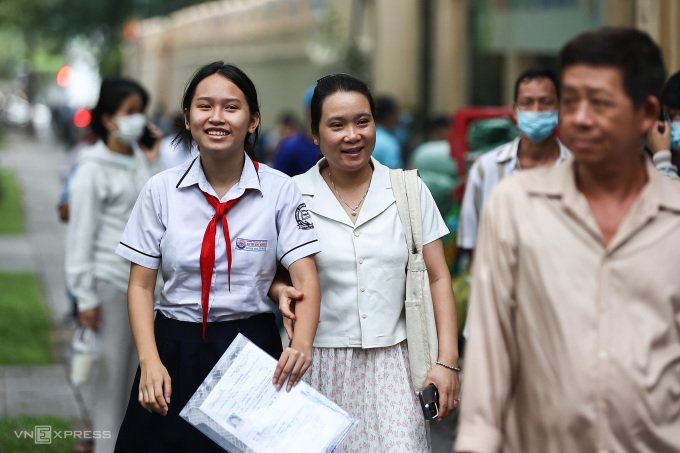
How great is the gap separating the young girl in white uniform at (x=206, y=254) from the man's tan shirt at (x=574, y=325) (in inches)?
35.7

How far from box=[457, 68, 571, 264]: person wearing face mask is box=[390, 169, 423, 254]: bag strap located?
133cm

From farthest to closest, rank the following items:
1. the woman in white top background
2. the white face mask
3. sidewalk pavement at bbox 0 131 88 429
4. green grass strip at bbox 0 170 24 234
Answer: green grass strip at bbox 0 170 24 234, sidewalk pavement at bbox 0 131 88 429, the white face mask, the woman in white top background

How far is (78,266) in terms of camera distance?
199 inches

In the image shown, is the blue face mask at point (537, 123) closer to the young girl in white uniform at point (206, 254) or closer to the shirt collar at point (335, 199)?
the shirt collar at point (335, 199)

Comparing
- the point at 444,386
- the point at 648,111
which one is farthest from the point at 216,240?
the point at 648,111

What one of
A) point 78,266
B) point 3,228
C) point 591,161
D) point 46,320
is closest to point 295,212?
point 591,161

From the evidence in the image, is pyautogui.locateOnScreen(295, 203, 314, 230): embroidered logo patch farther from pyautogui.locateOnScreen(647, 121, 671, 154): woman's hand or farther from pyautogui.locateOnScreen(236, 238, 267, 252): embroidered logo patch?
pyautogui.locateOnScreen(647, 121, 671, 154): woman's hand

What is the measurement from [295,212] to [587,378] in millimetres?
1375

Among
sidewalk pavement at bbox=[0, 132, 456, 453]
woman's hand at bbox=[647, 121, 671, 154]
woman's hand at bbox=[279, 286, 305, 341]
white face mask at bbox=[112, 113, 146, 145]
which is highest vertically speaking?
white face mask at bbox=[112, 113, 146, 145]

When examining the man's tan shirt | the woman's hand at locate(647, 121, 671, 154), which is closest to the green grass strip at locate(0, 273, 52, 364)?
the woman's hand at locate(647, 121, 671, 154)

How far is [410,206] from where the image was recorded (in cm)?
379

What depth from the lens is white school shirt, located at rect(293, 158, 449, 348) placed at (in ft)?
12.2

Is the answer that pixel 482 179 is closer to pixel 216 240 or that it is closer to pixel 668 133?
pixel 668 133

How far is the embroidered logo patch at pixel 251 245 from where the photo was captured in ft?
11.4
